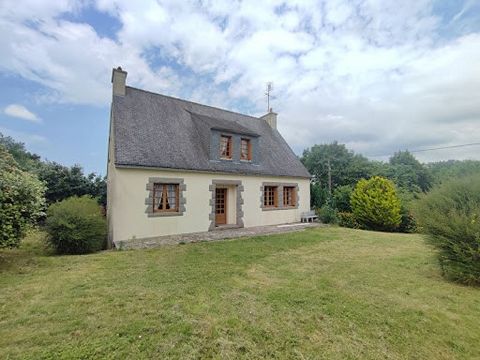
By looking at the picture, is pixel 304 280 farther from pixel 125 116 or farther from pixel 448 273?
pixel 125 116

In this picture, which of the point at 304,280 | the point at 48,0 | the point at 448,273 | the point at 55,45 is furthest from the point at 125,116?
the point at 448,273

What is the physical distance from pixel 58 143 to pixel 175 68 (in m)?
8.27

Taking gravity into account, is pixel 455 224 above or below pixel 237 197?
below

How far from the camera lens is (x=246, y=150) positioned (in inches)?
478

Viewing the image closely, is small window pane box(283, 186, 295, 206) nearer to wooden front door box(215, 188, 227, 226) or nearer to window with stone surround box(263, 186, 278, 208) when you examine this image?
window with stone surround box(263, 186, 278, 208)

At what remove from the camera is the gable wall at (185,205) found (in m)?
8.34

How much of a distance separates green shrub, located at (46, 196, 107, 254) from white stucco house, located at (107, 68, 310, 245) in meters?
0.74

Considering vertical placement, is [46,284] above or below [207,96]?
below

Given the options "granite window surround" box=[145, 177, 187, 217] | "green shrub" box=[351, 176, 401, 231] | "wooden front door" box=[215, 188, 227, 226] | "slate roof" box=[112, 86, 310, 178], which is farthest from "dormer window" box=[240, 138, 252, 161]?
"green shrub" box=[351, 176, 401, 231]

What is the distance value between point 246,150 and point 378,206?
7.16 meters

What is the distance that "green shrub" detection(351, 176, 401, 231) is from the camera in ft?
39.4

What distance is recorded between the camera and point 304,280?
14.8 feet

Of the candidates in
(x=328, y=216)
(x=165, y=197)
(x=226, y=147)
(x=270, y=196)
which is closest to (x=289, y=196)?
(x=270, y=196)

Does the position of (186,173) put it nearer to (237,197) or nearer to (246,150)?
(237,197)
